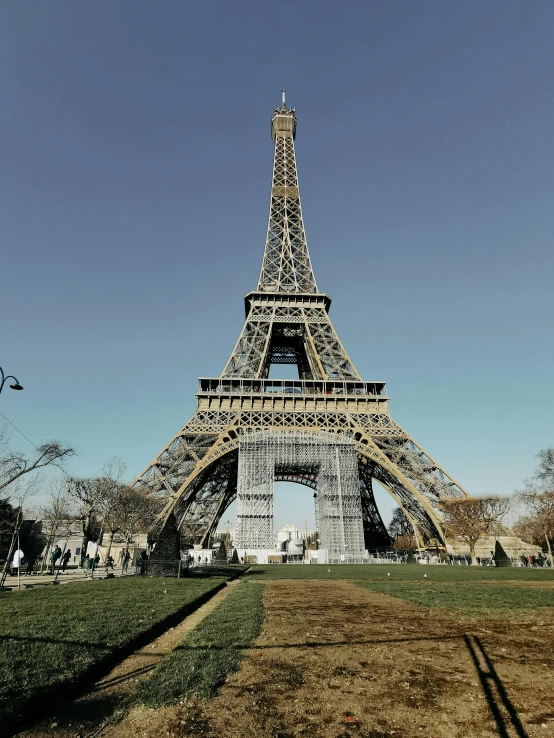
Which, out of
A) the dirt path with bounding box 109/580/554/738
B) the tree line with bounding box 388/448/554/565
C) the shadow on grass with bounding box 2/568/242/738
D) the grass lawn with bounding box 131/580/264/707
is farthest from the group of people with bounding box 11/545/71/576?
the tree line with bounding box 388/448/554/565

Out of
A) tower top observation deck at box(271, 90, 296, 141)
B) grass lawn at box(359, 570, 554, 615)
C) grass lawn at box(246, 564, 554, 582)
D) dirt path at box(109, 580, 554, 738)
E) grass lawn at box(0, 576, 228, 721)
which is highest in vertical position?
tower top observation deck at box(271, 90, 296, 141)

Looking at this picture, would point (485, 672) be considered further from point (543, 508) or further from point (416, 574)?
point (543, 508)

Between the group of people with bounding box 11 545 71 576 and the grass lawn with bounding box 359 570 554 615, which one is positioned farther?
the group of people with bounding box 11 545 71 576

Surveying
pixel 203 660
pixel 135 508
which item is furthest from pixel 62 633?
pixel 135 508

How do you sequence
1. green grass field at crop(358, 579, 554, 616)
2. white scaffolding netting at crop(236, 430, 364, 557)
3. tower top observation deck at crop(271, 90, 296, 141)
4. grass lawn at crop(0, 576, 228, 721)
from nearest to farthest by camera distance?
grass lawn at crop(0, 576, 228, 721), green grass field at crop(358, 579, 554, 616), white scaffolding netting at crop(236, 430, 364, 557), tower top observation deck at crop(271, 90, 296, 141)

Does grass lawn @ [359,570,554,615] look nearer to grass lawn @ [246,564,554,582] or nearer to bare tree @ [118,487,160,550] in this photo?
grass lawn @ [246,564,554,582]

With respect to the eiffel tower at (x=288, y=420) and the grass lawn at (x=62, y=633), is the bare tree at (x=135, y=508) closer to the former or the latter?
the eiffel tower at (x=288, y=420)

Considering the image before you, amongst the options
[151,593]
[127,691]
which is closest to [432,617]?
[127,691]
